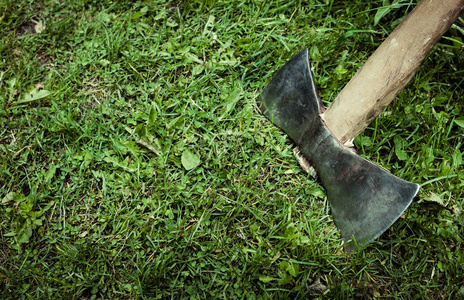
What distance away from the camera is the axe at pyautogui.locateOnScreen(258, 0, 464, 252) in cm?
162

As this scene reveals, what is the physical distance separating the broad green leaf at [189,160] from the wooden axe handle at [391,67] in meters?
0.82

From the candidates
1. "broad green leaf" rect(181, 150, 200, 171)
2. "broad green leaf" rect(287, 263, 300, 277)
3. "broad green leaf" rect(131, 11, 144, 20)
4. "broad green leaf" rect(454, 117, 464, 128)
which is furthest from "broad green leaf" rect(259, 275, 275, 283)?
"broad green leaf" rect(131, 11, 144, 20)

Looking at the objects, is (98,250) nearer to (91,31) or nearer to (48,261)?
(48,261)

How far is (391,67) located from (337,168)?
0.58m

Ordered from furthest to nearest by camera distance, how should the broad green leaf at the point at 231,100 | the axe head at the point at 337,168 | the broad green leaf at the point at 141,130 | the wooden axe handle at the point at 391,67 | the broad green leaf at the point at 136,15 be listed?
the broad green leaf at the point at 136,15 → the broad green leaf at the point at 231,100 → the broad green leaf at the point at 141,130 → the axe head at the point at 337,168 → the wooden axe handle at the point at 391,67

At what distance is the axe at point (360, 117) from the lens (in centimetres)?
162

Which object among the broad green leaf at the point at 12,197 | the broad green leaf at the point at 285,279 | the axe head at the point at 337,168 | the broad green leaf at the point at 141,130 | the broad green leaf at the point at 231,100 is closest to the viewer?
the axe head at the point at 337,168

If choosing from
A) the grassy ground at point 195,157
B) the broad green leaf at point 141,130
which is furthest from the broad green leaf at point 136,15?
the broad green leaf at point 141,130

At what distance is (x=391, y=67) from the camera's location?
5.54 ft

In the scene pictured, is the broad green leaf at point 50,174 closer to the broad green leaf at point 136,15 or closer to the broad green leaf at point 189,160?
the broad green leaf at point 189,160

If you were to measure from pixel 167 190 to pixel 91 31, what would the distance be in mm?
1461

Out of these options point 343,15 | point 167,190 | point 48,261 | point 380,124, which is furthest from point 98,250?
point 343,15

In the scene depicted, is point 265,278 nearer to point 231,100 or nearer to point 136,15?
point 231,100

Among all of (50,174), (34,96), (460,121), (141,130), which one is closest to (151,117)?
(141,130)
